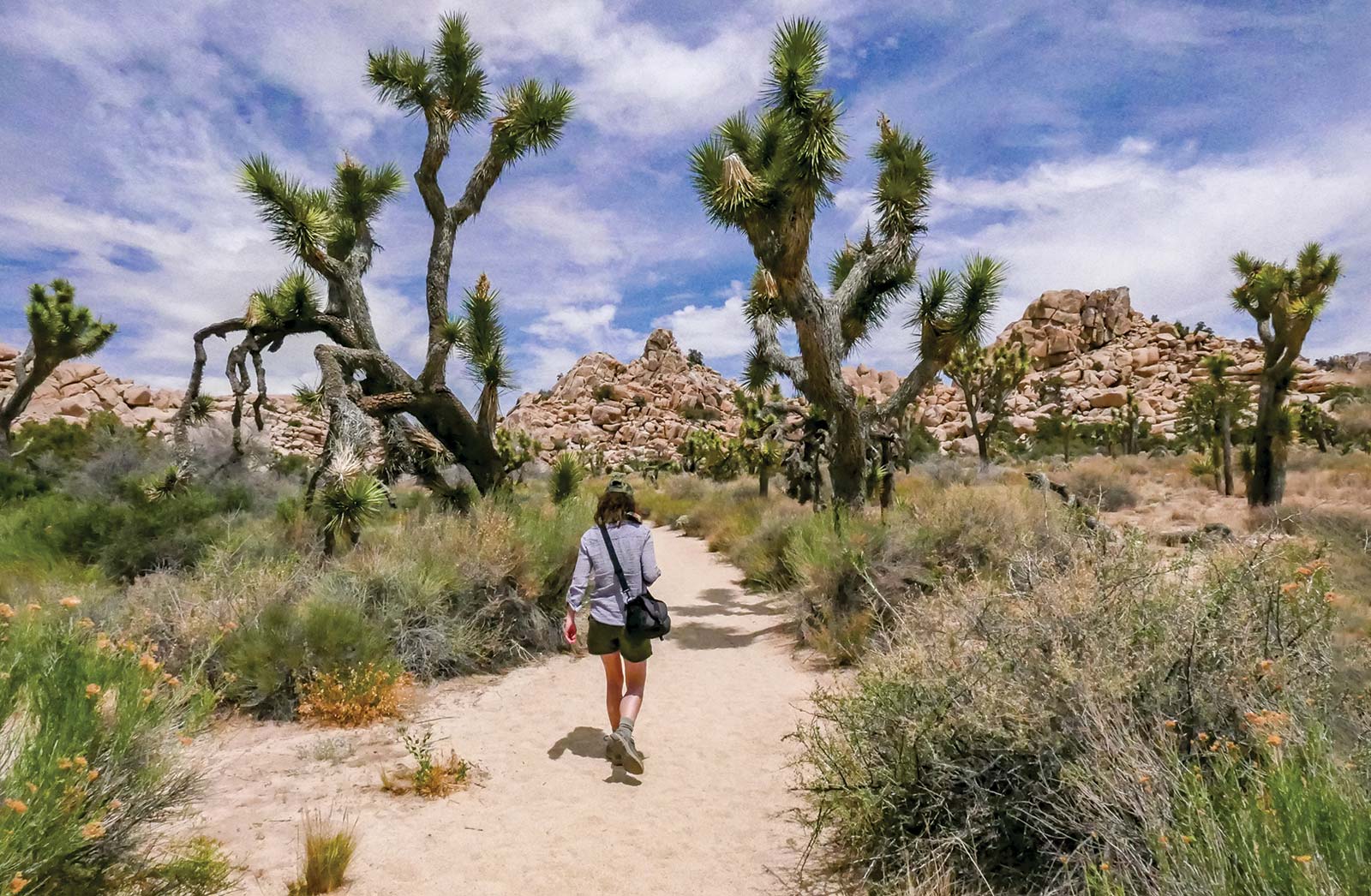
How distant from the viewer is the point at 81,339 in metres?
18.9

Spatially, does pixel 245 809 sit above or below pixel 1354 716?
below

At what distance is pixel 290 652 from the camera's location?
5.15 metres

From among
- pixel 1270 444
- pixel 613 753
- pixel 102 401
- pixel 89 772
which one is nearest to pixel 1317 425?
pixel 1270 444

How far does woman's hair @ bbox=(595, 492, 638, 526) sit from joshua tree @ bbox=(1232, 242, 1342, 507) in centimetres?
1629

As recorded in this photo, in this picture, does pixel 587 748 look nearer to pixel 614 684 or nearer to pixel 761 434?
pixel 614 684

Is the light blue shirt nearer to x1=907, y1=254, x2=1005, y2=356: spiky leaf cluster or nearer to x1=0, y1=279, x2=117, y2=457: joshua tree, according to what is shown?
x1=907, y1=254, x2=1005, y2=356: spiky leaf cluster

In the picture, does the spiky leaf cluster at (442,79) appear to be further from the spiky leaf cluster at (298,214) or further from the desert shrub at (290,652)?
the desert shrub at (290,652)

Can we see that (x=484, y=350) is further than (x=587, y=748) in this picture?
Yes

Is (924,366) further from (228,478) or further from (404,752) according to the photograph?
(228,478)

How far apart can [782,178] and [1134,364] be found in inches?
2774

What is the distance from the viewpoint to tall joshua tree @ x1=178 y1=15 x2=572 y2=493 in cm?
895

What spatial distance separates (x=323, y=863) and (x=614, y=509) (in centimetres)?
253

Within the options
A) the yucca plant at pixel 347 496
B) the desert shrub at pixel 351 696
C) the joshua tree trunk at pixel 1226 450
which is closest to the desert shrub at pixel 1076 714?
the desert shrub at pixel 351 696

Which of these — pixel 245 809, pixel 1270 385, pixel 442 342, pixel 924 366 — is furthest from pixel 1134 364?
pixel 245 809
